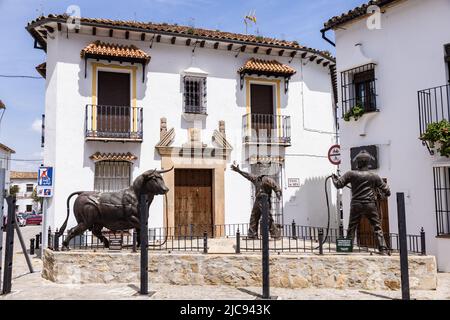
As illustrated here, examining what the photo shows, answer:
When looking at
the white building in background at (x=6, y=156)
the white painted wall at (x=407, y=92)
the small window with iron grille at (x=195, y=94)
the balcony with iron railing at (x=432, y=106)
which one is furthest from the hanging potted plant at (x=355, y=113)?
the white building in background at (x=6, y=156)

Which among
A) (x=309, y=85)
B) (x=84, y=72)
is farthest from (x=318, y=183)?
(x=84, y=72)

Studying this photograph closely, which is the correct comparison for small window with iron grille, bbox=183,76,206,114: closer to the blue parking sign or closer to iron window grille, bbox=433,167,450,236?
the blue parking sign

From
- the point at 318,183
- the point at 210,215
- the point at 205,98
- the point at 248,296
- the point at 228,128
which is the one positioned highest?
the point at 205,98

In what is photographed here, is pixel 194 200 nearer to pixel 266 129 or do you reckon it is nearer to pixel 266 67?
pixel 266 129

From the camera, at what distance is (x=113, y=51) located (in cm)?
1210

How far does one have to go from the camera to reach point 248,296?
293 inches

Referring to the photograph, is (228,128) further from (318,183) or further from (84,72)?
(84,72)

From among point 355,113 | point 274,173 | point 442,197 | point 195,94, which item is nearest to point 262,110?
point 274,173

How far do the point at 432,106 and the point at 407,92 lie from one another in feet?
2.63

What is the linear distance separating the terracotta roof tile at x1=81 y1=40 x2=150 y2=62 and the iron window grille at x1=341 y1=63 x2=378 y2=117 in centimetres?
611

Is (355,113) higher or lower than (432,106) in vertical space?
higher

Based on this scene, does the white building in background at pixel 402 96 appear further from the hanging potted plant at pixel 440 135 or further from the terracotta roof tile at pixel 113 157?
the terracotta roof tile at pixel 113 157

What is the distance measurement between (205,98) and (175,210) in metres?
3.83

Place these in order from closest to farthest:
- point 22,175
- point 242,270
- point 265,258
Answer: point 265,258 → point 242,270 → point 22,175
